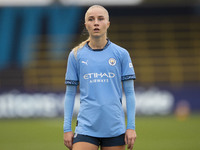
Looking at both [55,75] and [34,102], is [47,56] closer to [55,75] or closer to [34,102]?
[55,75]

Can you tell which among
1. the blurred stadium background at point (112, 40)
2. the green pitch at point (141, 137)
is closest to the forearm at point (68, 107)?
the green pitch at point (141, 137)

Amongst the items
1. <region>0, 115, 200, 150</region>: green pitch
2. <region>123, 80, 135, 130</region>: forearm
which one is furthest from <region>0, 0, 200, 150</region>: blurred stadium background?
<region>123, 80, 135, 130</region>: forearm

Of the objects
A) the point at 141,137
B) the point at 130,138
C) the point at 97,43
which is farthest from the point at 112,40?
the point at 130,138

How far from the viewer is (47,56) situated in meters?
23.5

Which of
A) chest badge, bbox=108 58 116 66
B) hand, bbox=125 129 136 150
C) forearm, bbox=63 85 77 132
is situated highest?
chest badge, bbox=108 58 116 66

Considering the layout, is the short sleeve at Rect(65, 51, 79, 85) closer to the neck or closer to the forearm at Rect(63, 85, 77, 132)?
the forearm at Rect(63, 85, 77, 132)

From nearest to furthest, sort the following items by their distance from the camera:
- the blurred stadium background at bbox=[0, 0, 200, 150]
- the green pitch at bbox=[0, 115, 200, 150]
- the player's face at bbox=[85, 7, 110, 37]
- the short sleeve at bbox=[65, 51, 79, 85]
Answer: the player's face at bbox=[85, 7, 110, 37]
the short sleeve at bbox=[65, 51, 79, 85]
the green pitch at bbox=[0, 115, 200, 150]
the blurred stadium background at bbox=[0, 0, 200, 150]

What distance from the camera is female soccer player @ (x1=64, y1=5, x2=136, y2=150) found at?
393 centimetres

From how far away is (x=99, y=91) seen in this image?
3967mm

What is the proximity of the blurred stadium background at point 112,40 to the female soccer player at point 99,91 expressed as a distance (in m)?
14.0

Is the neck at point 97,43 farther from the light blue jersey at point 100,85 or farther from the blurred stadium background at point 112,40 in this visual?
the blurred stadium background at point 112,40

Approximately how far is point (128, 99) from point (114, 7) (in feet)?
63.0

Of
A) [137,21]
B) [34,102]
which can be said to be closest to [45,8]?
[137,21]

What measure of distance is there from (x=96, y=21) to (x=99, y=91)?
64 centimetres
